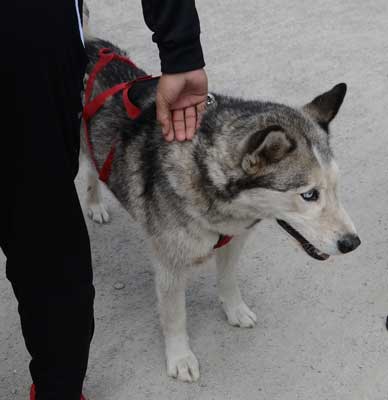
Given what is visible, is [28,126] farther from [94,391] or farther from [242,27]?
[242,27]

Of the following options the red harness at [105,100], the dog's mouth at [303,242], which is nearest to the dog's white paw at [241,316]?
the red harness at [105,100]

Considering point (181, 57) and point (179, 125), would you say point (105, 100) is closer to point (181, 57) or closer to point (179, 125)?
point (179, 125)

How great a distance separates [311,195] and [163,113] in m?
0.57

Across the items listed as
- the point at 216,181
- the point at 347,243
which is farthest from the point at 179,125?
the point at 347,243

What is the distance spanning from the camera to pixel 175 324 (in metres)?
2.74

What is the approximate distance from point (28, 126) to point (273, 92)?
3.08 meters

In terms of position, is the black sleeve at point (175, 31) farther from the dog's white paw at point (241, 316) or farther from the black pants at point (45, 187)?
the dog's white paw at point (241, 316)

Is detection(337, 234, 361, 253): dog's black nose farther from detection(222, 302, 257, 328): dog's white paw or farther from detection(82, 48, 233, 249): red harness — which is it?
detection(222, 302, 257, 328): dog's white paw

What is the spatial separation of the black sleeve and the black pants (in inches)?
10.9

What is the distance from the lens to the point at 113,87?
2.80 m

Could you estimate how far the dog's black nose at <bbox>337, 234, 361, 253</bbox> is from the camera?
225 cm

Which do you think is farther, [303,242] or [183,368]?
[183,368]

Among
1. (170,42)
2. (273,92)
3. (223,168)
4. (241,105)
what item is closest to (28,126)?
(170,42)

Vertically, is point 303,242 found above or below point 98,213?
above
